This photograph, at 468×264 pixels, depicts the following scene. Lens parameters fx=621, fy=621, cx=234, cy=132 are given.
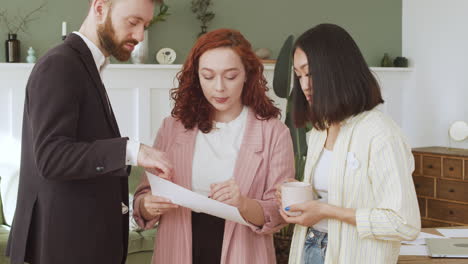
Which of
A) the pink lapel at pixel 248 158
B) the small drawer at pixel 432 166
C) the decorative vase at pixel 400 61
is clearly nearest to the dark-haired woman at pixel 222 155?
the pink lapel at pixel 248 158

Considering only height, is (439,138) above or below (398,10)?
below

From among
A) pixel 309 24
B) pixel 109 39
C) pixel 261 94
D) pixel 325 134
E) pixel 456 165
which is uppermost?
pixel 309 24

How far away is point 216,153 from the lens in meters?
1.96

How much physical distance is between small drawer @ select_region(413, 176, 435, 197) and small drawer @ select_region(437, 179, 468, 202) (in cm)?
7

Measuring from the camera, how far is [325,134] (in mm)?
1847

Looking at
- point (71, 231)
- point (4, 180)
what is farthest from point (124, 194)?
point (4, 180)

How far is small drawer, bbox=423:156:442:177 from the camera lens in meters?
5.65

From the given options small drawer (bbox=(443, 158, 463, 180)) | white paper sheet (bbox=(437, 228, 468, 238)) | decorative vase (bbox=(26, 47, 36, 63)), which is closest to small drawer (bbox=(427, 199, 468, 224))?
small drawer (bbox=(443, 158, 463, 180))

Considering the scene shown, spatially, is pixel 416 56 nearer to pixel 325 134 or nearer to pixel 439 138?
pixel 439 138

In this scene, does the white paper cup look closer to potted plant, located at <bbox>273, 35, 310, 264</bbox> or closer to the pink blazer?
the pink blazer

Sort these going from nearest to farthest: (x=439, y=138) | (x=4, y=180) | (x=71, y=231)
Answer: (x=71, y=231)
(x=4, y=180)
(x=439, y=138)

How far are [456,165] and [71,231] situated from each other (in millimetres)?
4577

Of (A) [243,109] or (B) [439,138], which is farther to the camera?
(B) [439,138]

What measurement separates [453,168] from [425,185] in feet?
1.16
